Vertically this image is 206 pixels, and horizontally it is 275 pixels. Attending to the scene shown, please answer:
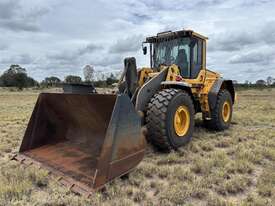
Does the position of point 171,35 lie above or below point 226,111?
above

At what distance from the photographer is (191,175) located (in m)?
4.13

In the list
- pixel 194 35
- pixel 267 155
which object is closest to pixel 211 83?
pixel 194 35

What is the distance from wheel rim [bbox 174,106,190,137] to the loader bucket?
4.85 ft

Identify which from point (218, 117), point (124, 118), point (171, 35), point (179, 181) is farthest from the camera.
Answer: point (218, 117)

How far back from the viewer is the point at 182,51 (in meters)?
6.79

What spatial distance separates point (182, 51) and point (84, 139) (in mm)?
3315

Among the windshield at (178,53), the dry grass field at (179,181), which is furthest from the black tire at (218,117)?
the dry grass field at (179,181)

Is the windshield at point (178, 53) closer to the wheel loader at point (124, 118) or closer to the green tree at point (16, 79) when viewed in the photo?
the wheel loader at point (124, 118)

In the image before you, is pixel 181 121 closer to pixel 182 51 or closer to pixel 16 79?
pixel 182 51

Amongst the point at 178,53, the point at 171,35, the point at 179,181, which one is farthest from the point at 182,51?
the point at 179,181

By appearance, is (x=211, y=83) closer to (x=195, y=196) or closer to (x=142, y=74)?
(x=142, y=74)

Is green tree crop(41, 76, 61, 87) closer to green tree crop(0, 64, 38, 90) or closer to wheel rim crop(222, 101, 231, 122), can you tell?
green tree crop(0, 64, 38, 90)

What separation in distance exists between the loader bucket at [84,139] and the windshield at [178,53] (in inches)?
115

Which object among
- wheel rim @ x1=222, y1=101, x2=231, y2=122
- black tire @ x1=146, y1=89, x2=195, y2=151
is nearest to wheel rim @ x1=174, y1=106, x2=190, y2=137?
black tire @ x1=146, y1=89, x2=195, y2=151
